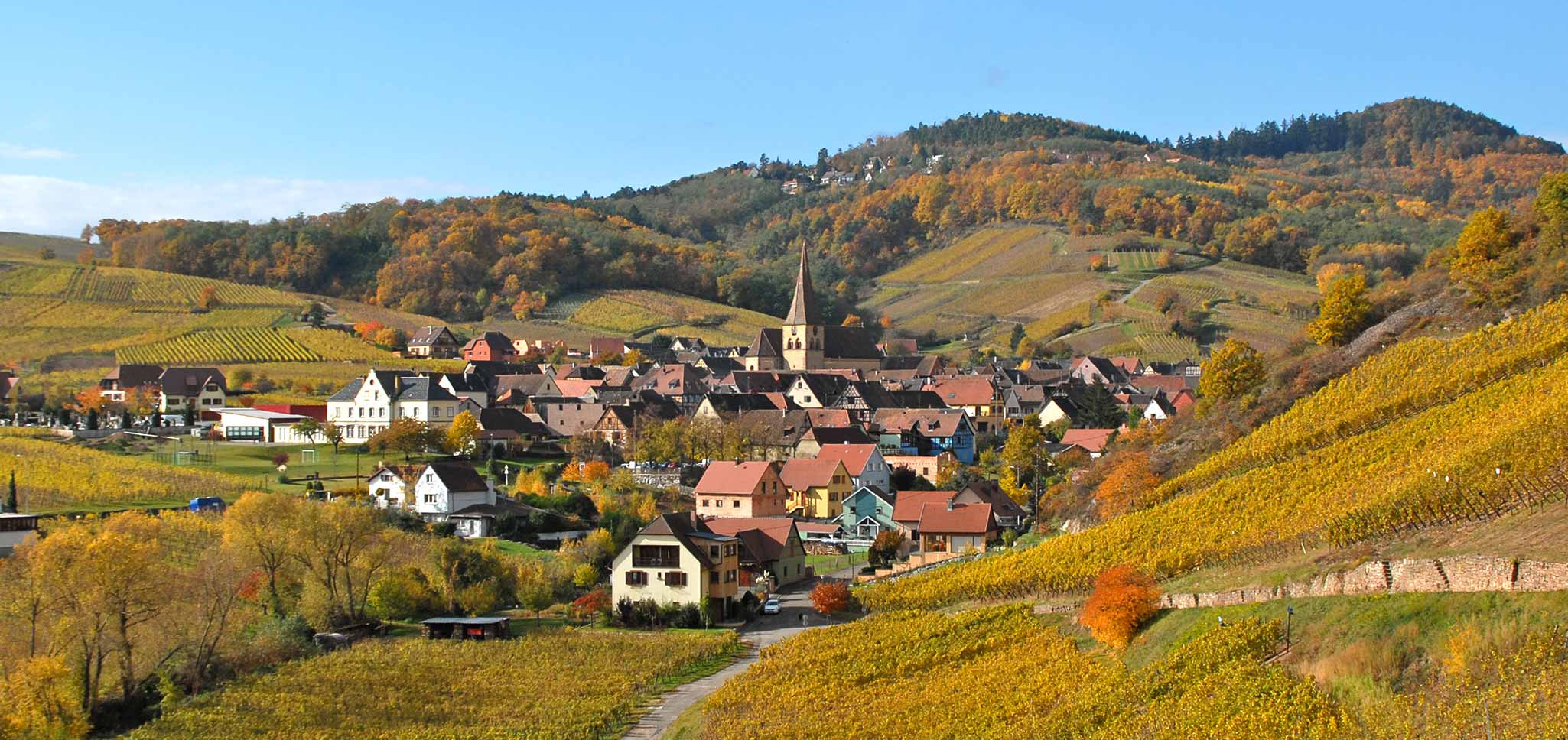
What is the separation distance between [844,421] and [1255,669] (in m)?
53.0

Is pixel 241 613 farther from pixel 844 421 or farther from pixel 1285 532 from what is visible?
pixel 844 421

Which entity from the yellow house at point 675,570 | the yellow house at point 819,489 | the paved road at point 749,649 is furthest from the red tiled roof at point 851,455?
the yellow house at point 675,570

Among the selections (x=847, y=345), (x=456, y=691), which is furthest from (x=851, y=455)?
(x=847, y=345)

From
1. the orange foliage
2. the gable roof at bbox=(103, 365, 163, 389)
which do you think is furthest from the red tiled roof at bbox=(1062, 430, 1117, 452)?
the gable roof at bbox=(103, 365, 163, 389)

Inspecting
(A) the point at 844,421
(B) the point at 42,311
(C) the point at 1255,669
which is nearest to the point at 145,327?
(B) the point at 42,311

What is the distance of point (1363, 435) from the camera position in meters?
35.4

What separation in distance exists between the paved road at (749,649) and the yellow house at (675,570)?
4.44 feet

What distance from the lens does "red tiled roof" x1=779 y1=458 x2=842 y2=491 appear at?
59844 mm

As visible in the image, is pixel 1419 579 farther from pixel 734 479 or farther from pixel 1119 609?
pixel 734 479

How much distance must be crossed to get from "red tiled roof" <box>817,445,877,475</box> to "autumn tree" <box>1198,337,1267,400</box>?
14.8 meters

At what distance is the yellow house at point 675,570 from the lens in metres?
39.8

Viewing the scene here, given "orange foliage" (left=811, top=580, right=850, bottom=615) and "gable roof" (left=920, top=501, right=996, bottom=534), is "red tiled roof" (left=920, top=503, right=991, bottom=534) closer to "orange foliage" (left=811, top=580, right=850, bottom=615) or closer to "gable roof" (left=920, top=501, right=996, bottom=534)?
"gable roof" (left=920, top=501, right=996, bottom=534)

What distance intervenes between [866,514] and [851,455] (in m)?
7.15

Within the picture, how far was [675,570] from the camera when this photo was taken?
39969 mm
